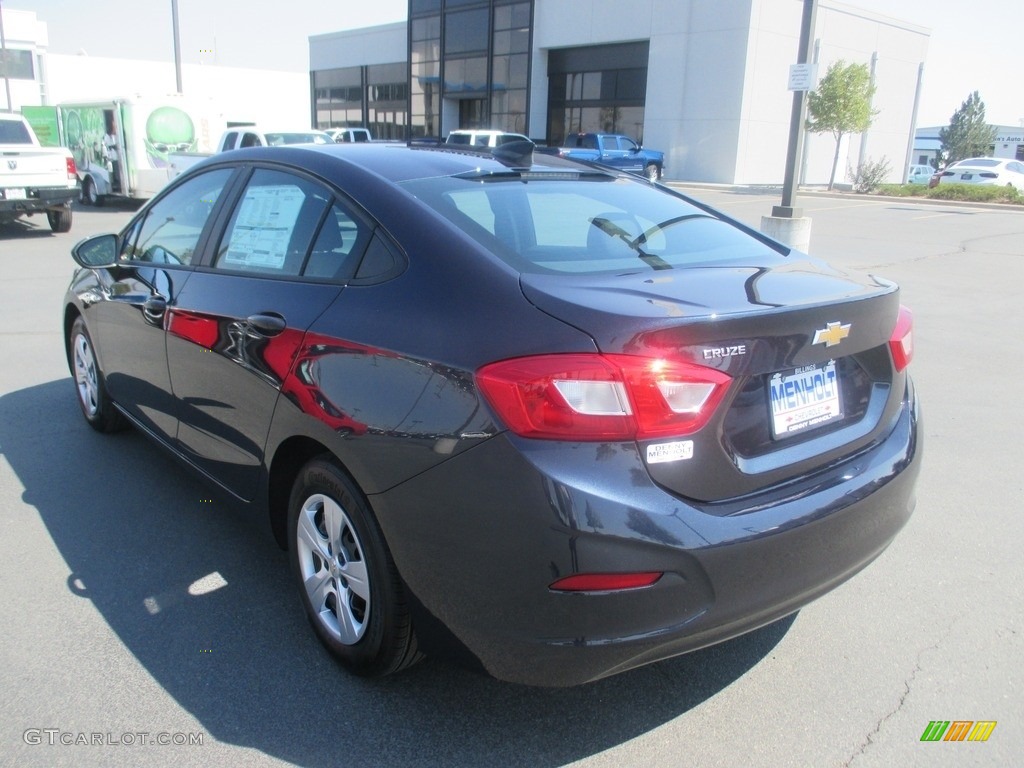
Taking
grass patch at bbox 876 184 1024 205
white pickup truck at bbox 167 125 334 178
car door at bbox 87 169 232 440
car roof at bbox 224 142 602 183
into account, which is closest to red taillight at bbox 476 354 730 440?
car roof at bbox 224 142 602 183

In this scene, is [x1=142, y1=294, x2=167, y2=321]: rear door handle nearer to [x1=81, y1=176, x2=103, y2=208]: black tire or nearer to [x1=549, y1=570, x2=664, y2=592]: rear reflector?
[x1=549, y1=570, x2=664, y2=592]: rear reflector

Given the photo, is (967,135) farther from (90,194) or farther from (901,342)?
(901,342)

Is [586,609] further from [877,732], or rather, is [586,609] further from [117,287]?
[117,287]

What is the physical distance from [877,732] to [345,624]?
1.70 metres

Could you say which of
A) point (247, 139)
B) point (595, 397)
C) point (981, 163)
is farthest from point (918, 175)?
point (595, 397)

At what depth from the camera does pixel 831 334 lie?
96.7 inches

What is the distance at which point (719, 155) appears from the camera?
3675 cm

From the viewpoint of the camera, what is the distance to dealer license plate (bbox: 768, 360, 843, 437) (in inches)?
93.5

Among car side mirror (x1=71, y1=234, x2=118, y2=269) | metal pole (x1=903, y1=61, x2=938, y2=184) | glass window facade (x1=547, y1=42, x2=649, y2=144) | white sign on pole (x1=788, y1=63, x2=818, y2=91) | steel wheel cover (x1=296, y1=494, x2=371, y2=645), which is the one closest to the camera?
steel wheel cover (x1=296, y1=494, x2=371, y2=645)

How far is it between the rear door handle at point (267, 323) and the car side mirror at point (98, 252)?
1.77 metres

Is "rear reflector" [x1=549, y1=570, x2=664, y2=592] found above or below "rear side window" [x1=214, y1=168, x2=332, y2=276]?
below

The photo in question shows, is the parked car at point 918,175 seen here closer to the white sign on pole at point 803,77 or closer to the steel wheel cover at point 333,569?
the white sign on pole at point 803,77

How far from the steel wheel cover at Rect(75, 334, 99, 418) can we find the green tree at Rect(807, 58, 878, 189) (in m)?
33.1

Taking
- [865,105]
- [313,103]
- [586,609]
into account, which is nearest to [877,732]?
[586,609]
